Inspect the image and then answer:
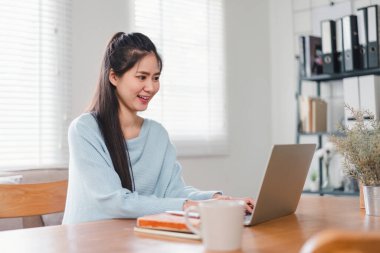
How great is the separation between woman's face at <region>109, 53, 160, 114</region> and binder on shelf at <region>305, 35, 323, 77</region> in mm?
2030

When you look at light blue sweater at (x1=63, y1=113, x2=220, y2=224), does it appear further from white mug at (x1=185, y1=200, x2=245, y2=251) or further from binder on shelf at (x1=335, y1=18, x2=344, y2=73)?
binder on shelf at (x1=335, y1=18, x2=344, y2=73)

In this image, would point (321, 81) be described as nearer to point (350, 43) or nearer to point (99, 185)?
point (350, 43)

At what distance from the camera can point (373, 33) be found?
306cm

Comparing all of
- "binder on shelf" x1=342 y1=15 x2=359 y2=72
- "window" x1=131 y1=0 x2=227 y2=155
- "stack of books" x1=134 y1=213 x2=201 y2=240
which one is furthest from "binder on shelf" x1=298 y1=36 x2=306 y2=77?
"stack of books" x1=134 y1=213 x2=201 y2=240

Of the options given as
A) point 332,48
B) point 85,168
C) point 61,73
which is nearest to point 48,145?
point 61,73

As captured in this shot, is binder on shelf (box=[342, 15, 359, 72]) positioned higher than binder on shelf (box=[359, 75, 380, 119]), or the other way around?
binder on shelf (box=[342, 15, 359, 72])

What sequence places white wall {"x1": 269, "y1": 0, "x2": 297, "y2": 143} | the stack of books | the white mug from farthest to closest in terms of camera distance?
white wall {"x1": 269, "y1": 0, "x2": 297, "y2": 143} → the stack of books → the white mug

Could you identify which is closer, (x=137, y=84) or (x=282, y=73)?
(x=137, y=84)

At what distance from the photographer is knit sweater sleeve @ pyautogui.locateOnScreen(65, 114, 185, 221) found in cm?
126

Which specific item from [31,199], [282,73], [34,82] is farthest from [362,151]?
[282,73]

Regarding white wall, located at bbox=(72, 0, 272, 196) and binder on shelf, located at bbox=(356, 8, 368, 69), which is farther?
white wall, located at bbox=(72, 0, 272, 196)

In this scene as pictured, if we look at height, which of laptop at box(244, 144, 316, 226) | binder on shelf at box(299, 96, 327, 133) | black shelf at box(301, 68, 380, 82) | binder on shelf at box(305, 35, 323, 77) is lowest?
laptop at box(244, 144, 316, 226)

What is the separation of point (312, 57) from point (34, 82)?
1.95 m

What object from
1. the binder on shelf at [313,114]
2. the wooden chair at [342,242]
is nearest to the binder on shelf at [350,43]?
the binder on shelf at [313,114]
